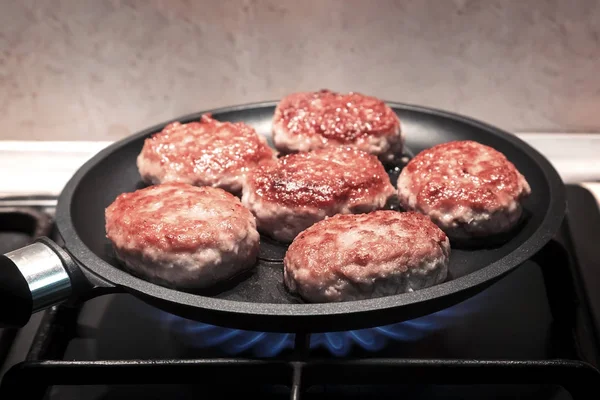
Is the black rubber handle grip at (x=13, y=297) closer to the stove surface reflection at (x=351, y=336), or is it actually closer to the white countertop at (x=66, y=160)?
the stove surface reflection at (x=351, y=336)

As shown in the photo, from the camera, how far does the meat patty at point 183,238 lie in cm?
111

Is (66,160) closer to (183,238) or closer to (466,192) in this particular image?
(183,238)

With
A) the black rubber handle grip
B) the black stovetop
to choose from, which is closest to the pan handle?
the black rubber handle grip

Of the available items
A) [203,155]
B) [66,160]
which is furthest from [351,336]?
[66,160]

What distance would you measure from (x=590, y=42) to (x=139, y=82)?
4.17 feet

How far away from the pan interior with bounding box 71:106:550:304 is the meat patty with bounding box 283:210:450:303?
8cm

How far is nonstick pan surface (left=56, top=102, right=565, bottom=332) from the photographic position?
989 millimetres

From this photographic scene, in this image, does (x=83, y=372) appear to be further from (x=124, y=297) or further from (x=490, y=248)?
(x=490, y=248)

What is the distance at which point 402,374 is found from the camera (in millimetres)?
1000

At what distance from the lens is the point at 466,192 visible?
1259mm

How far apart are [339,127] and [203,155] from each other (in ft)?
1.10

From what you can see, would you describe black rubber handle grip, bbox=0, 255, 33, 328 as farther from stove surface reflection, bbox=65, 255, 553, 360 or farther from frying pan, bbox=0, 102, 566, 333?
stove surface reflection, bbox=65, 255, 553, 360

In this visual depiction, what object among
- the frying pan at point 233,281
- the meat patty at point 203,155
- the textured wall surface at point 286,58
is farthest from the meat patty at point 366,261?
the textured wall surface at point 286,58

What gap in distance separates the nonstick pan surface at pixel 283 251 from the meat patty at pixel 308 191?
0.21 ft
